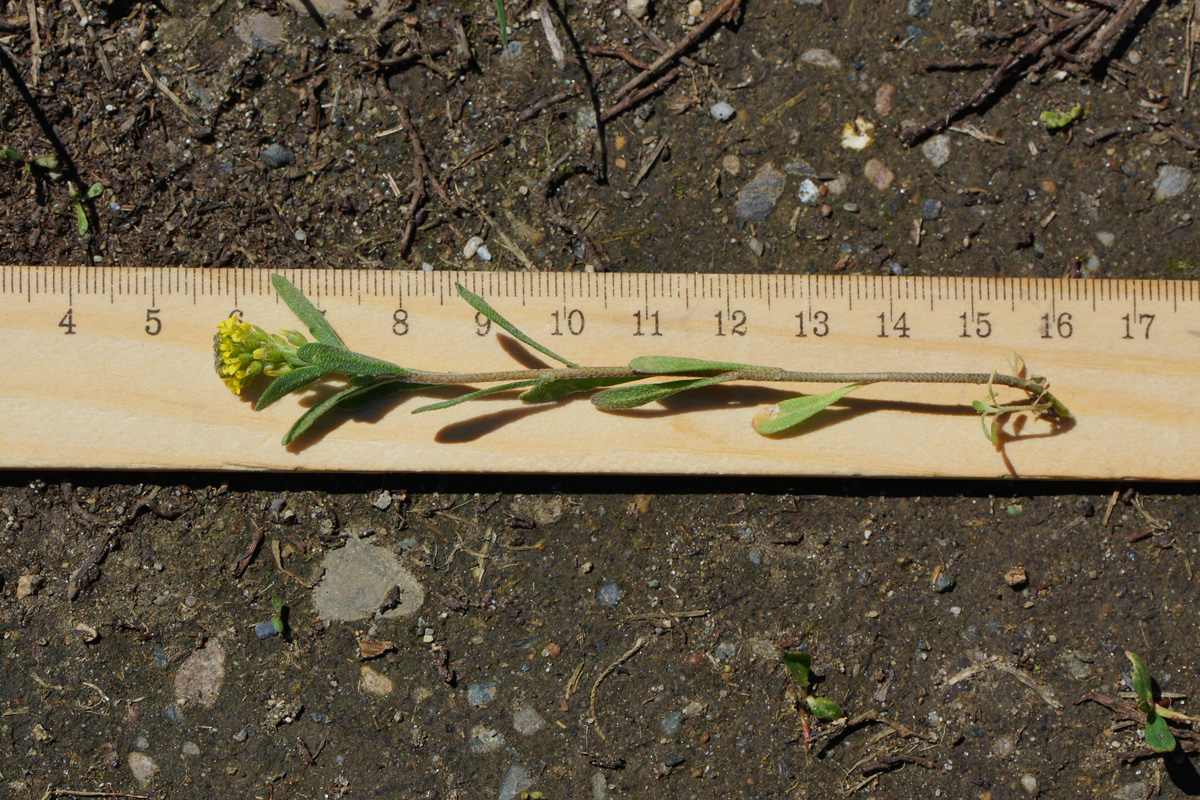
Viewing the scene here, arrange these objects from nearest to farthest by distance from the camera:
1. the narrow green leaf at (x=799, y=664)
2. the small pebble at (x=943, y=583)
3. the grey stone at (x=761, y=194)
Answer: the narrow green leaf at (x=799, y=664)
the small pebble at (x=943, y=583)
the grey stone at (x=761, y=194)

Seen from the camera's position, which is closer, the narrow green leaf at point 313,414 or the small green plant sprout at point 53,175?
the narrow green leaf at point 313,414

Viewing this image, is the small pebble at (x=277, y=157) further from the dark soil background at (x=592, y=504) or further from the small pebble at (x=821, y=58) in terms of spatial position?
the small pebble at (x=821, y=58)

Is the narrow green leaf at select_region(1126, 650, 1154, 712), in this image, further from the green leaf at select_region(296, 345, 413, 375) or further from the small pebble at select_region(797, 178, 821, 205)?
the green leaf at select_region(296, 345, 413, 375)

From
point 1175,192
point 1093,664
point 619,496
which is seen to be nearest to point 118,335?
point 619,496

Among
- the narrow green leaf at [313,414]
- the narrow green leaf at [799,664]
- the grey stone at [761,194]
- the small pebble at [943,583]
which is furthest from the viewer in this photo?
the grey stone at [761,194]

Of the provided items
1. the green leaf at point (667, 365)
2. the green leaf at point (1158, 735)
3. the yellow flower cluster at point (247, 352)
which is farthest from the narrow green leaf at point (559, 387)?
the green leaf at point (1158, 735)

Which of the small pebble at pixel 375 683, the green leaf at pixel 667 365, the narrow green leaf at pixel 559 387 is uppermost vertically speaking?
the green leaf at pixel 667 365

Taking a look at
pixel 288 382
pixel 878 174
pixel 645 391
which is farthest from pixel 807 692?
pixel 288 382

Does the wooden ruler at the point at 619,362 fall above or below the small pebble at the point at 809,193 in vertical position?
below
